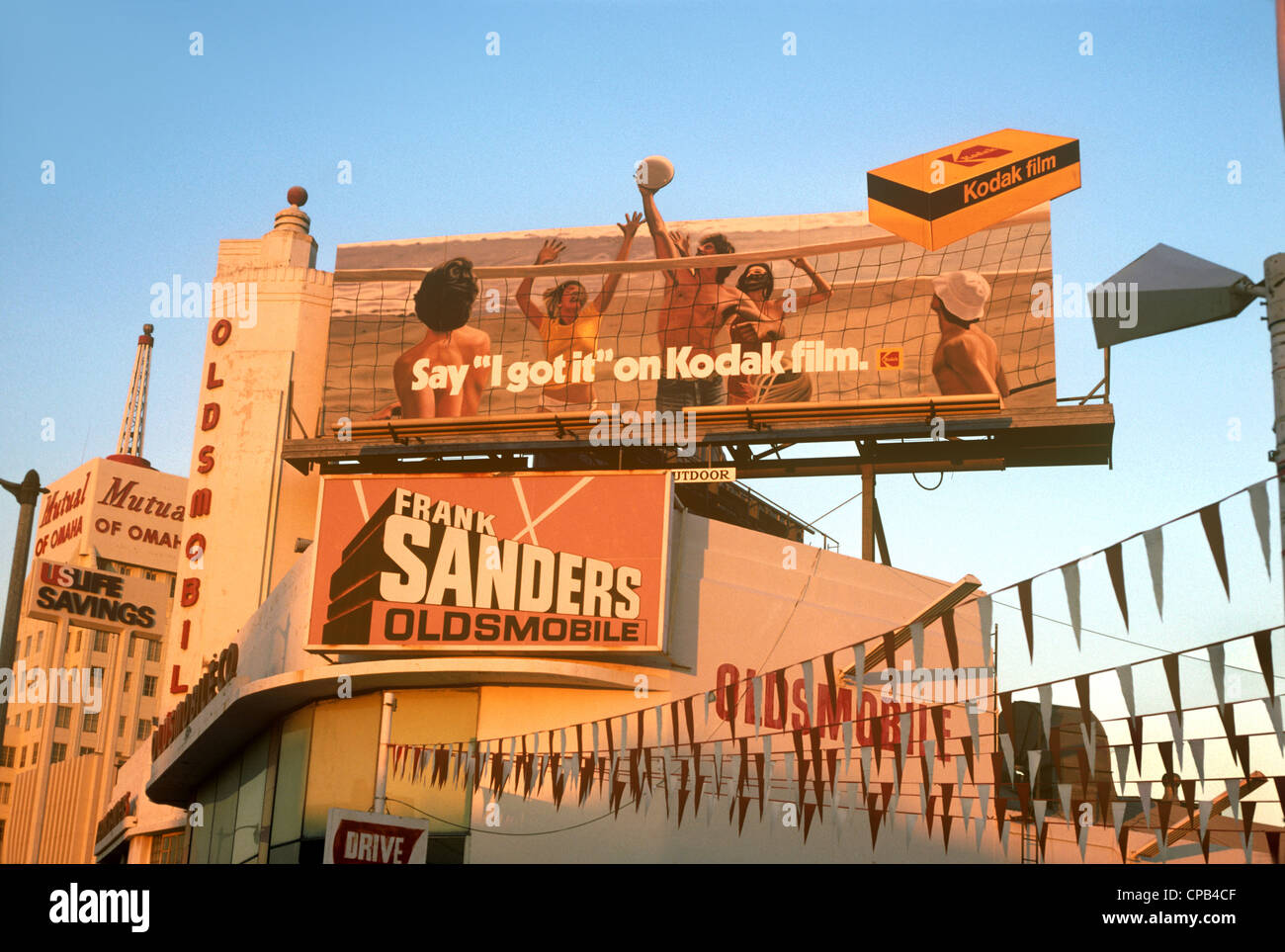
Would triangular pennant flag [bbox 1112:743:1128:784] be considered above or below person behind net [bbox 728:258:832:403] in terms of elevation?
below

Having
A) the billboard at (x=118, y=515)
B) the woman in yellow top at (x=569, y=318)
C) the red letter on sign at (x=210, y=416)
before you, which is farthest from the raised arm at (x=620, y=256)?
the billboard at (x=118, y=515)

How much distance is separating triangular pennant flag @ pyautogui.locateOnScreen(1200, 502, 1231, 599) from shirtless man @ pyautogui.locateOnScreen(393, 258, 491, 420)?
1054 inches

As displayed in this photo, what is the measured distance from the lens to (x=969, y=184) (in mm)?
34812

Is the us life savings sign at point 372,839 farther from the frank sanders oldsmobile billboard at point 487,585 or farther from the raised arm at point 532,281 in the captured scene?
the raised arm at point 532,281

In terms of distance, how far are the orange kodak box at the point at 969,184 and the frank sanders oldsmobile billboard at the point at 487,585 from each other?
10.6 metres

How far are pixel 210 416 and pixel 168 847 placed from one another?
11.7 m

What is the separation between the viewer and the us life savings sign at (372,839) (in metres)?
14.1

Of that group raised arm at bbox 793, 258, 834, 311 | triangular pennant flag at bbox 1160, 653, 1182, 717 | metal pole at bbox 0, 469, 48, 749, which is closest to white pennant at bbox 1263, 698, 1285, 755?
triangular pennant flag at bbox 1160, 653, 1182, 717

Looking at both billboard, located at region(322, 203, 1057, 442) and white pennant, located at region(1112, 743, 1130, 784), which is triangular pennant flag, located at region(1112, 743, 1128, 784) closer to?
white pennant, located at region(1112, 743, 1130, 784)

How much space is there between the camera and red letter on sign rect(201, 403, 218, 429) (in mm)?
39969

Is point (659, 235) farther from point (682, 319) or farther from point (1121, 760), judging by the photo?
point (1121, 760)

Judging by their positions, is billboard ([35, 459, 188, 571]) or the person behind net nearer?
the person behind net

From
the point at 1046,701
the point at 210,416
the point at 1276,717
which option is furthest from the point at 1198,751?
the point at 210,416

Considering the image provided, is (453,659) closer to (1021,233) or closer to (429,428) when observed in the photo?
(429,428)
